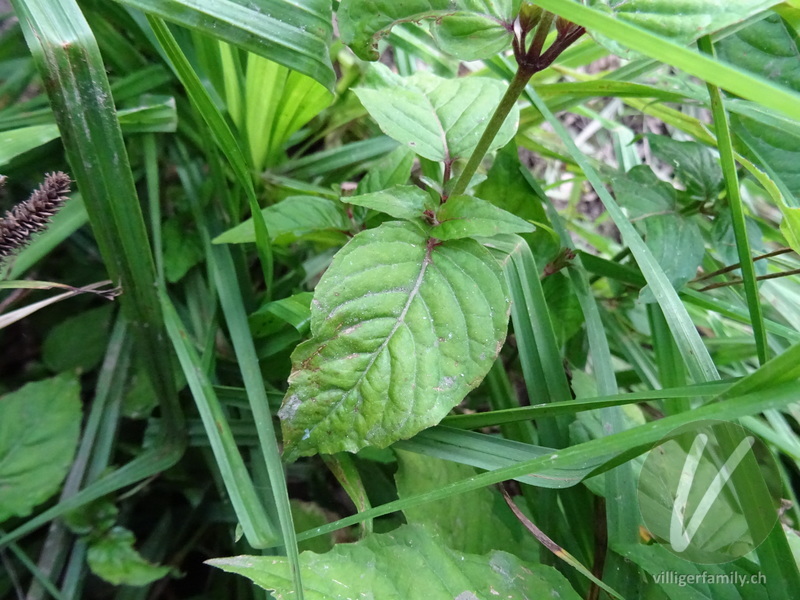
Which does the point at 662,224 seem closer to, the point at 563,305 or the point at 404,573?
the point at 563,305

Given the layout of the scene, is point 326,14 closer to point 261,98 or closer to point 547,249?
point 261,98

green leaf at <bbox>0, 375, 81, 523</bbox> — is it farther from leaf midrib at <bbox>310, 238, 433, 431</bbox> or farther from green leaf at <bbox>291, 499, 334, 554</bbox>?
leaf midrib at <bbox>310, 238, 433, 431</bbox>

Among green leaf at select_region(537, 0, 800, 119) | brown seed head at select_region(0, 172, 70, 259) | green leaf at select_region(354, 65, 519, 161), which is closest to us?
green leaf at select_region(537, 0, 800, 119)

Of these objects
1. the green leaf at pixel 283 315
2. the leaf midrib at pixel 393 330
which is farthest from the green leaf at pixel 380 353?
the green leaf at pixel 283 315

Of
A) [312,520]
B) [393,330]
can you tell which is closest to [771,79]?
[393,330]

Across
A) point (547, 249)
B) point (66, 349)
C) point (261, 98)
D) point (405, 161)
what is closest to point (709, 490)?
point (547, 249)

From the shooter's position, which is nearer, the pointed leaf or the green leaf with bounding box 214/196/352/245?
the pointed leaf

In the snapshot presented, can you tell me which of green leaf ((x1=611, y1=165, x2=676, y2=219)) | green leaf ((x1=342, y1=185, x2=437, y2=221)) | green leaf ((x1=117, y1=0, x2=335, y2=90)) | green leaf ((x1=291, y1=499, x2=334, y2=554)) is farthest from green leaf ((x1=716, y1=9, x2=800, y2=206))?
green leaf ((x1=291, y1=499, x2=334, y2=554))

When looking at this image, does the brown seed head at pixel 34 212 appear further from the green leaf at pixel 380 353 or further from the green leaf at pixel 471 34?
the green leaf at pixel 471 34
